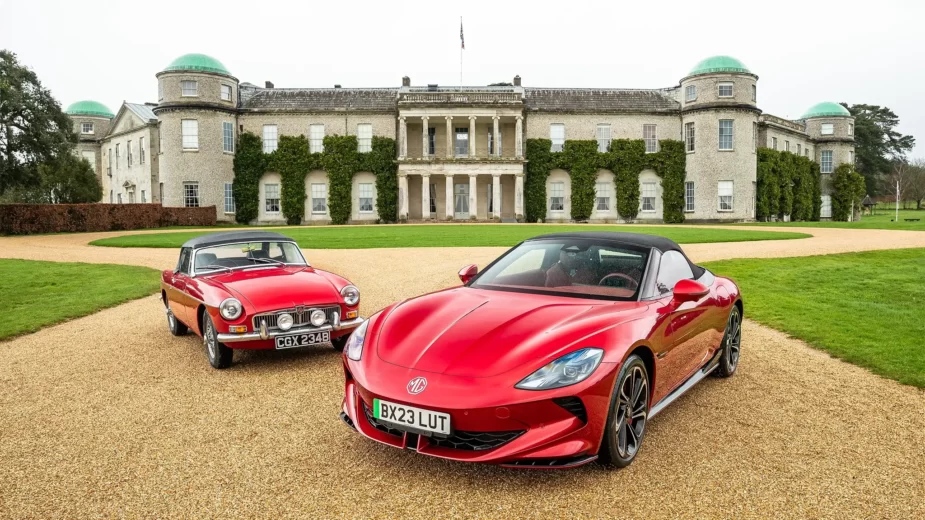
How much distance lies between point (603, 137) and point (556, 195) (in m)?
5.61

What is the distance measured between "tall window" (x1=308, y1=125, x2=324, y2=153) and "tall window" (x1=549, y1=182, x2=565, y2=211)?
1753cm

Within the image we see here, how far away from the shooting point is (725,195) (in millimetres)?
42656

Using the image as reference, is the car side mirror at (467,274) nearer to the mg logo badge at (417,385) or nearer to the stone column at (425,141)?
the mg logo badge at (417,385)

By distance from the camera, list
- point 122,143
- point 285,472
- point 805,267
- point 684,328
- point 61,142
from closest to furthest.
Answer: point 285,472 → point 684,328 → point 805,267 → point 61,142 → point 122,143

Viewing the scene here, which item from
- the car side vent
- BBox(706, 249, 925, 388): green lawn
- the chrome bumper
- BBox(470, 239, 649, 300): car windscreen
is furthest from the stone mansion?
the car side vent

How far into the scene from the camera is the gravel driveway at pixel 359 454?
10.3 feet

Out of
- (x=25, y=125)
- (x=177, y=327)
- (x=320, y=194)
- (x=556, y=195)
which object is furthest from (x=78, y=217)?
(x=556, y=195)

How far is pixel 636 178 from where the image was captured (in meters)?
44.1

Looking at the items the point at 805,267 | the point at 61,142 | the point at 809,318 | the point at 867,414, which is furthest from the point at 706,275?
the point at 61,142

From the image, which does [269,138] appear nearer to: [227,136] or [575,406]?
[227,136]

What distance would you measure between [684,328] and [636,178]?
4174 centimetres

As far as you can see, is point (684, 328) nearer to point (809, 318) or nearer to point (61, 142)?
point (809, 318)

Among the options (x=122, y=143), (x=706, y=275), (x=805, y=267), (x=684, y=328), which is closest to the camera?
(x=684, y=328)

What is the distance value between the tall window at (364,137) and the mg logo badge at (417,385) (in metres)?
42.7
